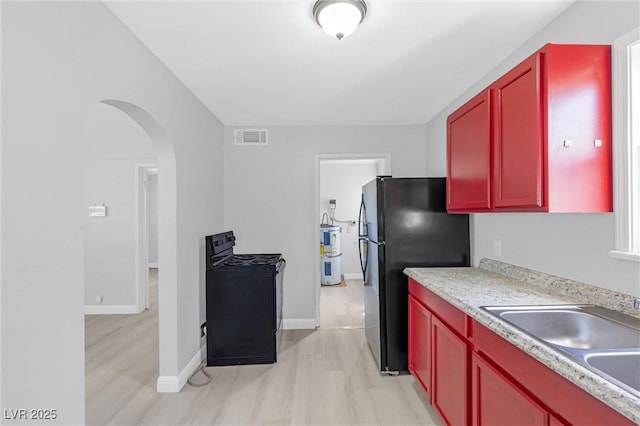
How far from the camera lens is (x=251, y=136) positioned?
3.89m

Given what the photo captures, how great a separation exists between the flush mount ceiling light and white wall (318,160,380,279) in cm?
500

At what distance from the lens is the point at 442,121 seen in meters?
3.40

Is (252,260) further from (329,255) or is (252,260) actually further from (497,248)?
(329,255)

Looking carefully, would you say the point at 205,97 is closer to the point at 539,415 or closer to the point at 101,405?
the point at 101,405

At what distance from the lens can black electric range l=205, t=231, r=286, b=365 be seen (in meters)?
2.97

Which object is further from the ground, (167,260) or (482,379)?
(167,260)

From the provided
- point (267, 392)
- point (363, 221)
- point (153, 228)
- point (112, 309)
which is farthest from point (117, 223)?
point (153, 228)

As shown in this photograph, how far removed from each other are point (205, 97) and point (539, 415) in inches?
124

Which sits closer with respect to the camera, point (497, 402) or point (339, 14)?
point (497, 402)

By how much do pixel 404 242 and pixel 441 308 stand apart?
2.60 ft

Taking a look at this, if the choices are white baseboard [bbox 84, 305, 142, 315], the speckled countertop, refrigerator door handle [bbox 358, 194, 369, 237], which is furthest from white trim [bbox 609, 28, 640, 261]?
white baseboard [bbox 84, 305, 142, 315]

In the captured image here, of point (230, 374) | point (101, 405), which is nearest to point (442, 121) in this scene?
point (230, 374)

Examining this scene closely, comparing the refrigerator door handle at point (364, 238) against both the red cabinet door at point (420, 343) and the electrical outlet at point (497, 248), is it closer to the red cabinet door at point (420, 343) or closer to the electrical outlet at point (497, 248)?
the red cabinet door at point (420, 343)

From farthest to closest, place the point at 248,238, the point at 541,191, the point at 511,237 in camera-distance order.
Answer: the point at 248,238 < the point at 511,237 < the point at 541,191
